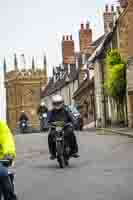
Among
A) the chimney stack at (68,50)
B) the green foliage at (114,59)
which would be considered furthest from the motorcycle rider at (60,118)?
the chimney stack at (68,50)

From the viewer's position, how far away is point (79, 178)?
12.9 m

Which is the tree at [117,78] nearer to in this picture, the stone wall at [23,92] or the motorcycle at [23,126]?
the motorcycle at [23,126]

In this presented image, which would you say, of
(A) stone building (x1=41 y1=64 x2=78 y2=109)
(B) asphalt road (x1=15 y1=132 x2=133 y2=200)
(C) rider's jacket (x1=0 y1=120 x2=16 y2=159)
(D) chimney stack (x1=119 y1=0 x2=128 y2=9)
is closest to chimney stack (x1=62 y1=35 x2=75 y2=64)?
(A) stone building (x1=41 y1=64 x2=78 y2=109)

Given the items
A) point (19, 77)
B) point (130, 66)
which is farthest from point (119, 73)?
point (19, 77)

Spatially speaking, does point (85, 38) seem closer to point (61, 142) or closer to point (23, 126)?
point (23, 126)

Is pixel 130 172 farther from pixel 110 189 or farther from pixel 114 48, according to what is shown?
pixel 114 48

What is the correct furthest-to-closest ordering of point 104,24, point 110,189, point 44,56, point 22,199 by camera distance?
point 44,56
point 104,24
point 110,189
point 22,199

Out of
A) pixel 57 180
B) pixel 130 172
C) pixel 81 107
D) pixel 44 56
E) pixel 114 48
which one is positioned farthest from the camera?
pixel 44 56

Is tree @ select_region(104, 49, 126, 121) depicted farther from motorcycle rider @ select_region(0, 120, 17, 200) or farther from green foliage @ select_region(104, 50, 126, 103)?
motorcycle rider @ select_region(0, 120, 17, 200)

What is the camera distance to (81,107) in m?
72.7

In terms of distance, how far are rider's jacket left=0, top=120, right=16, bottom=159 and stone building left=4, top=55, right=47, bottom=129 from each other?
134758mm

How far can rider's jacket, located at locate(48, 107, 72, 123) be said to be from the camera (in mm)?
15617

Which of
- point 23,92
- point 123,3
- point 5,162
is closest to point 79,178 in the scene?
point 5,162

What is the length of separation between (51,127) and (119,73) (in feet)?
107
